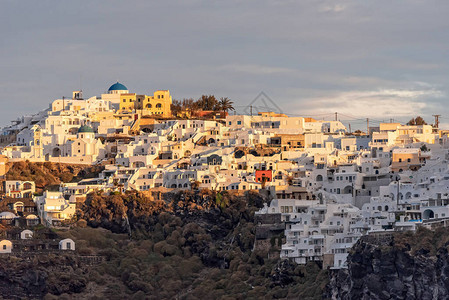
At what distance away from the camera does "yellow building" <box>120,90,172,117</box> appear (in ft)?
516

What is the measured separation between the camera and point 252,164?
444 ft

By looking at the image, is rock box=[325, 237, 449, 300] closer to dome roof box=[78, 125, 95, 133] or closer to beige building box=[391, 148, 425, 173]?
beige building box=[391, 148, 425, 173]

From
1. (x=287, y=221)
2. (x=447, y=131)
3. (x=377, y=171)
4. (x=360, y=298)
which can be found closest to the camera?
(x=360, y=298)

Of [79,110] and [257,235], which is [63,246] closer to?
[257,235]

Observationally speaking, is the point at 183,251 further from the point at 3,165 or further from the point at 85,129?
the point at 85,129

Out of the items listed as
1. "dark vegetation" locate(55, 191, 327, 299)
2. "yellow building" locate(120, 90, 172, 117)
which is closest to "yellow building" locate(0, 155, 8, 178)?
"dark vegetation" locate(55, 191, 327, 299)

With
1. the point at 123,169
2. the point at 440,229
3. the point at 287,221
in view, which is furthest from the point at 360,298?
the point at 123,169

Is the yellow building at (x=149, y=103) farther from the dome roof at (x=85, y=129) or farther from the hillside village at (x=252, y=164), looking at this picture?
the dome roof at (x=85, y=129)

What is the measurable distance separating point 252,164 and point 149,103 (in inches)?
1010

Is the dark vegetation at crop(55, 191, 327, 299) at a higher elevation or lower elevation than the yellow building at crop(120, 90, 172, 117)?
lower

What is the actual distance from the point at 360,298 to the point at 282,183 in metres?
25.9

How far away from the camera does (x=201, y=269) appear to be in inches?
4781

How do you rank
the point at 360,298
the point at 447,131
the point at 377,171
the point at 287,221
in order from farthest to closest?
the point at 447,131 < the point at 377,171 < the point at 287,221 < the point at 360,298

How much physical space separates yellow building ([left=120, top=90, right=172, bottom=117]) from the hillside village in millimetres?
105
